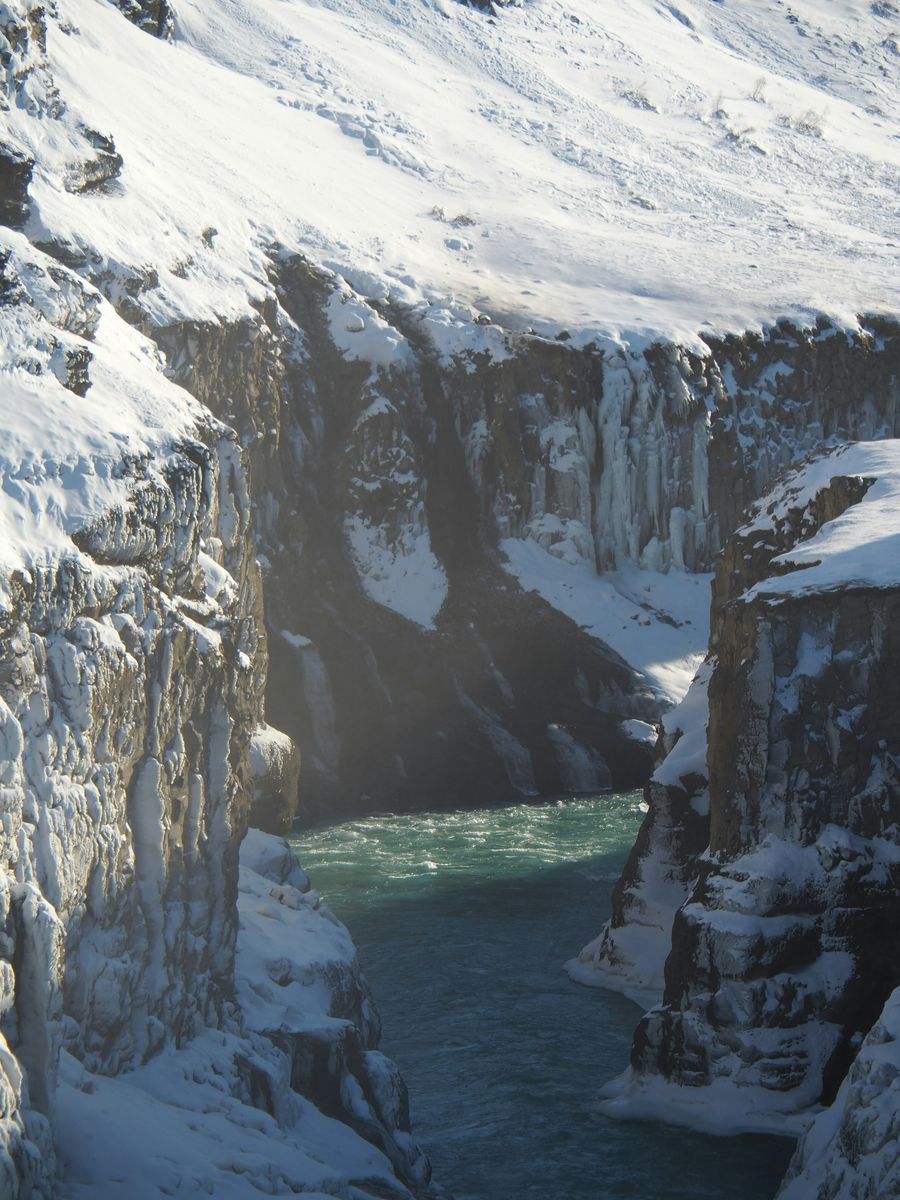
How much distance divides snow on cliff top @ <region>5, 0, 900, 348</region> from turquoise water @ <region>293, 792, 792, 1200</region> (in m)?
13.2

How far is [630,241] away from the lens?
61125 millimetres

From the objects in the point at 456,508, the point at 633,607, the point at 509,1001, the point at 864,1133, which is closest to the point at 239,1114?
the point at 864,1133

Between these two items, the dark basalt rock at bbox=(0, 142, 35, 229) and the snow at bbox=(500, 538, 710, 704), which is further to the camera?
the snow at bbox=(500, 538, 710, 704)

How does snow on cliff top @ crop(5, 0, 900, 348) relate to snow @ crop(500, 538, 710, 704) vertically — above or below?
above

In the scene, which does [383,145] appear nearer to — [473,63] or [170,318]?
[473,63]

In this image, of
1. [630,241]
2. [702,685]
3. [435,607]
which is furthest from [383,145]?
[702,685]

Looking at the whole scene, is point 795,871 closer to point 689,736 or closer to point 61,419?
point 689,736

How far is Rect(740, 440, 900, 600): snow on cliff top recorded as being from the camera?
2466 cm

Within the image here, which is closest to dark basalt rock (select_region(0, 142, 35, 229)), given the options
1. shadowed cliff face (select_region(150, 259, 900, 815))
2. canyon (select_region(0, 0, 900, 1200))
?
canyon (select_region(0, 0, 900, 1200))

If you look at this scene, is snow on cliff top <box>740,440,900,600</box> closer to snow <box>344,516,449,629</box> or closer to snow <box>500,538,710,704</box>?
snow <box>500,538,710,704</box>

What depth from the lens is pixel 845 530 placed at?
2692 centimetres

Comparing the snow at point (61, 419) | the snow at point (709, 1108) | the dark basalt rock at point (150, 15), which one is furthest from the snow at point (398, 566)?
the snow at point (709, 1108)

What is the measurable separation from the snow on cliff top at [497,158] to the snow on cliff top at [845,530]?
13.6 m

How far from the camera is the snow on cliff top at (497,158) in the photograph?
1900 inches
